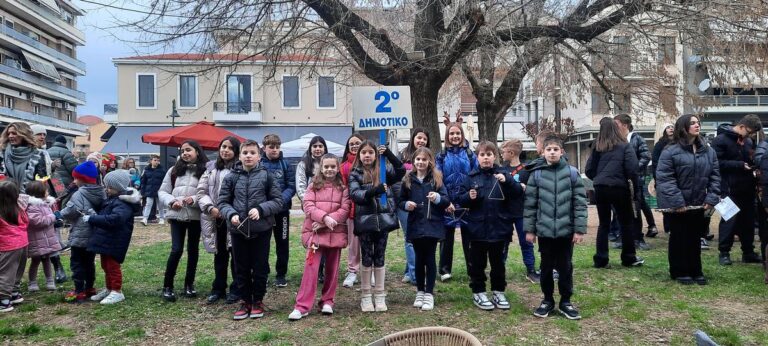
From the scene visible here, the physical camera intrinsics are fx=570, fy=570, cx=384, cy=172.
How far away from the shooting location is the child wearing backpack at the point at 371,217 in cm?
525

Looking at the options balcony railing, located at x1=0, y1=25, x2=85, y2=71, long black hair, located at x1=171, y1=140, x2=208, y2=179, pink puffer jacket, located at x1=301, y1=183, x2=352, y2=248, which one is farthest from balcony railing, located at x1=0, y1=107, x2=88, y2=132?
pink puffer jacket, located at x1=301, y1=183, x2=352, y2=248

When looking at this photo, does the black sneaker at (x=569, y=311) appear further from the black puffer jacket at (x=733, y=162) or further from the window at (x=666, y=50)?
the window at (x=666, y=50)

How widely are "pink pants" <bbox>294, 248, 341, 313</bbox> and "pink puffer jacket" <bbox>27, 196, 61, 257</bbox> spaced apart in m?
3.09

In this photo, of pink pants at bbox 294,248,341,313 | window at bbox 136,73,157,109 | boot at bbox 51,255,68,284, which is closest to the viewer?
pink pants at bbox 294,248,341,313

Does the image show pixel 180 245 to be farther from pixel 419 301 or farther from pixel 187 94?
pixel 187 94

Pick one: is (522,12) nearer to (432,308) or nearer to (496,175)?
(496,175)

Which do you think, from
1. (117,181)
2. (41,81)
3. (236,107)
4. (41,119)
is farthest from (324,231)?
(41,81)

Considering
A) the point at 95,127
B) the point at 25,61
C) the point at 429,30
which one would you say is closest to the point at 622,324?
the point at 429,30

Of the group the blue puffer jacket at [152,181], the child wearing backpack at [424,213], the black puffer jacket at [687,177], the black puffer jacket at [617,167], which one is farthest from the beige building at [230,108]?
the child wearing backpack at [424,213]

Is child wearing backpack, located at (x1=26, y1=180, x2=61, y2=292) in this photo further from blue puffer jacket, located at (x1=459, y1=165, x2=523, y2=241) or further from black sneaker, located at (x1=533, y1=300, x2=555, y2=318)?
black sneaker, located at (x1=533, y1=300, x2=555, y2=318)

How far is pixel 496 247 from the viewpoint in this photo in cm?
546

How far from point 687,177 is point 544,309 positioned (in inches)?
90.3

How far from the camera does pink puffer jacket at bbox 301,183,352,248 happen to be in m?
5.23

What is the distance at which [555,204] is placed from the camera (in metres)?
5.09
